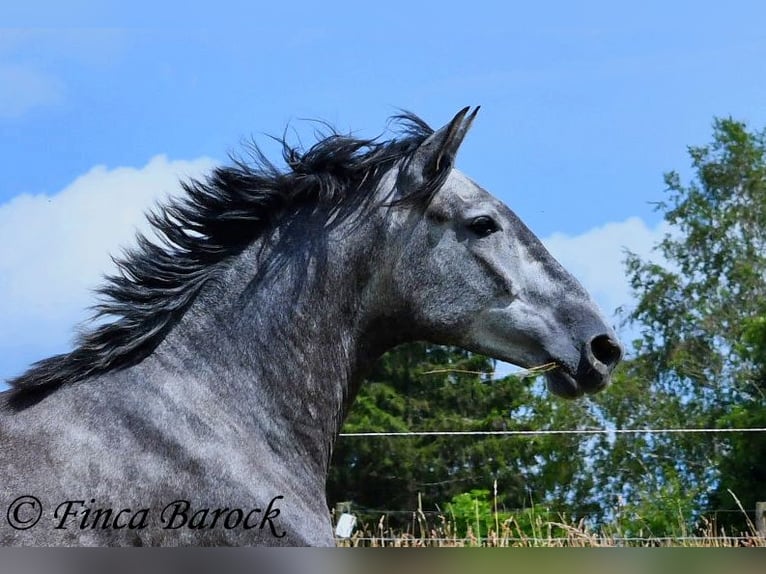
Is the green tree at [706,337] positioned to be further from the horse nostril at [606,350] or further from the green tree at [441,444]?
the horse nostril at [606,350]

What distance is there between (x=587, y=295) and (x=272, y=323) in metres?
1.21

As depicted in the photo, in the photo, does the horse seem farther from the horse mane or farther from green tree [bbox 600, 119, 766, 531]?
green tree [bbox 600, 119, 766, 531]

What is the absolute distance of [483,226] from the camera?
3855 mm

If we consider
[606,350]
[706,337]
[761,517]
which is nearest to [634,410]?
[706,337]

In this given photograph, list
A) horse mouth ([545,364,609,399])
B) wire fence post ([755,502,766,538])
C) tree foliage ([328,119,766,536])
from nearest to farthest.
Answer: horse mouth ([545,364,609,399]) → wire fence post ([755,502,766,538]) → tree foliage ([328,119,766,536])

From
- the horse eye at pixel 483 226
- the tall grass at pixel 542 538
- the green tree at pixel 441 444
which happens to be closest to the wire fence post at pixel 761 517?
the tall grass at pixel 542 538

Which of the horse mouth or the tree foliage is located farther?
the tree foliage

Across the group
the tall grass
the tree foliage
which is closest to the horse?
the tall grass

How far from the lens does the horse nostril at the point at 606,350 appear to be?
149 inches

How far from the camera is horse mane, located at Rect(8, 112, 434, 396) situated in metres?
3.55

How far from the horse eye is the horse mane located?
0.21 metres

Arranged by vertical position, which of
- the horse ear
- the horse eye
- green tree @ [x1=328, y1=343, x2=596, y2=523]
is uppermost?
green tree @ [x1=328, y1=343, x2=596, y2=523]

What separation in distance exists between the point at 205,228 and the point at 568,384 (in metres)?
1.50

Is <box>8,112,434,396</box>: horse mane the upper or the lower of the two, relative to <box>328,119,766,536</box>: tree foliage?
lower
